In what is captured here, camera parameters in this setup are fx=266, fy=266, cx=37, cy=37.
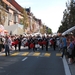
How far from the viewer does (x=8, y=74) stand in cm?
1125

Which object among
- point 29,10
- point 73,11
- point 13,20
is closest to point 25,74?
point 73,11

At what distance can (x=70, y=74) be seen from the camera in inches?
448

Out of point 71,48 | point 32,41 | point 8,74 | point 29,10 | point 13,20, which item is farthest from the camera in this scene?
point 29,10

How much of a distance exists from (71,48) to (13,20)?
54.4 meters

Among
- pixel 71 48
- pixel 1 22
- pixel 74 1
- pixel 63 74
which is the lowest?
pixel 63 74

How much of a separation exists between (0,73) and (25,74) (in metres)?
1.13

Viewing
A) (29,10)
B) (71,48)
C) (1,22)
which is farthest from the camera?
(29,10)

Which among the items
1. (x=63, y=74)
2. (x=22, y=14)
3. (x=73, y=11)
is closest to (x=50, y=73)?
(x=63, y=74)

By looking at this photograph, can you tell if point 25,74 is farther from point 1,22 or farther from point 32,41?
point 1,22

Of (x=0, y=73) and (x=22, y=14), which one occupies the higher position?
(x=22, y=14)

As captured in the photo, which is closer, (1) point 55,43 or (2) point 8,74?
(2) point 8,74

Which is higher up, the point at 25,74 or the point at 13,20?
the point at 13,20

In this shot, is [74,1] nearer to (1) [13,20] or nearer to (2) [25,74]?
(1) [13,20]

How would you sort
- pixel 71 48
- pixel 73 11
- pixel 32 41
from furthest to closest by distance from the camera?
pixel 73 11 → pixel 32 41 → pixel 71 48
